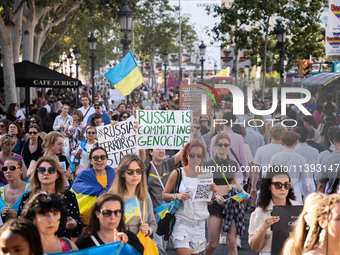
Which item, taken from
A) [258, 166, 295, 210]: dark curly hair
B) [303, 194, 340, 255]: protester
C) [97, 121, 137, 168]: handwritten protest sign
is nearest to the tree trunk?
[97, 121, 137, 168]: handwritten protest sign

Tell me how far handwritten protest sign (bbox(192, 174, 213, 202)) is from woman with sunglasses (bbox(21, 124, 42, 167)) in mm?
3662

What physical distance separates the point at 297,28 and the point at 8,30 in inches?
533

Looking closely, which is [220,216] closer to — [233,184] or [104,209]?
[233,184]

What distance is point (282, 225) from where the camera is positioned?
4488mm

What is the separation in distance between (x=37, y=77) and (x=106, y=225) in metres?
13.0

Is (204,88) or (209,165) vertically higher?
(204,88)

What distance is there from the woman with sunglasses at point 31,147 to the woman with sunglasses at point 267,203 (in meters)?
4.56

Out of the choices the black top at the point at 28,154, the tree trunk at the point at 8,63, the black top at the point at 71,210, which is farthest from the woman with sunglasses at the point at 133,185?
the tree trunk at the point at 8,63

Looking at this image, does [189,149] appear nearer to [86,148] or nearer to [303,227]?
[303,227]

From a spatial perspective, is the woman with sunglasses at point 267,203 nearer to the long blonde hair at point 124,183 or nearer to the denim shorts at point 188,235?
the denim shorts at point 188,235

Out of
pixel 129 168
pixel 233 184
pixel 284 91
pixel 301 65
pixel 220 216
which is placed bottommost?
pixel 220 216

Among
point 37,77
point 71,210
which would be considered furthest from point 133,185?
point 37,77

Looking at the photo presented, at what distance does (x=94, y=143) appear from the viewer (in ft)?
27.1

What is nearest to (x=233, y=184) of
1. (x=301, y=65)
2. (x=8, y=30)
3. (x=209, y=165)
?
(x=209, y=165)
